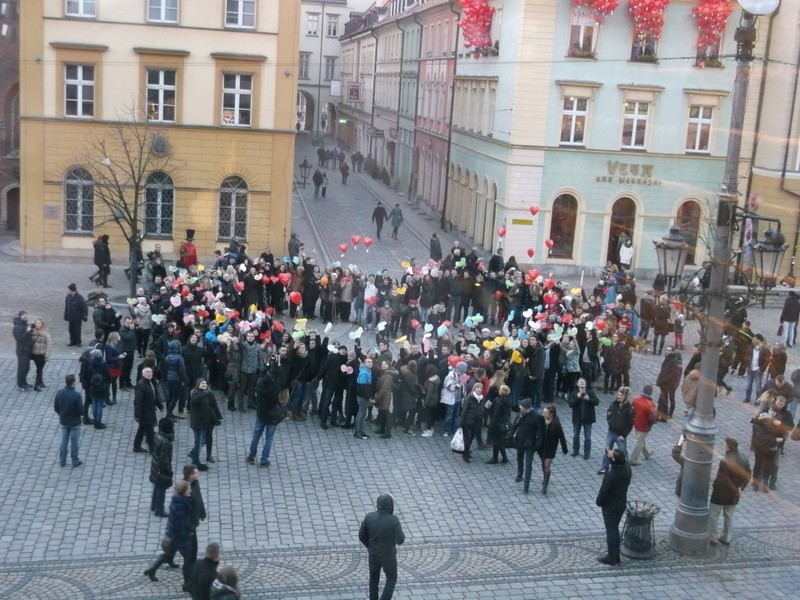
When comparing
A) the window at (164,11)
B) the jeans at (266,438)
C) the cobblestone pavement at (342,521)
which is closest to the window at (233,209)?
the window at (164,11)

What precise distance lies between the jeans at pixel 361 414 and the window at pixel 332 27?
81077 mm

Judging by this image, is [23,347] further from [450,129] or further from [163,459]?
[450,129]

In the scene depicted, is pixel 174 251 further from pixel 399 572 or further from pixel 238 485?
pixel 399 572

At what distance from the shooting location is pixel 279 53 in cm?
3394

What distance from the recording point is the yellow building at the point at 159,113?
33156 mm

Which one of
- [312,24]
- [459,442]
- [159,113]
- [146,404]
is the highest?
[312,24]

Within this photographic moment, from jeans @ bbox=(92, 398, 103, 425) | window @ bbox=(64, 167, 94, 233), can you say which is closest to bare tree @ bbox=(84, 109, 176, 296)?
window @ bbox=(64, 167, 94, 233)

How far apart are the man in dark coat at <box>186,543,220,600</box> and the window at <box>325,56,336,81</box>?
8729 cm

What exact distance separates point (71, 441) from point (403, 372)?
5.61m

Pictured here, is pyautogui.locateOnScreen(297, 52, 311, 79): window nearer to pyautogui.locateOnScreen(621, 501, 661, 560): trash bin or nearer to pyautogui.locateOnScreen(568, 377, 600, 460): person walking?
pyautogui.locateOnScreen(568, 377, 600, 460): person walking

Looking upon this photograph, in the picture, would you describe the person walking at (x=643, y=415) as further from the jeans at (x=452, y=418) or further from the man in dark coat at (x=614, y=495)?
the man in dark coat at (x=614, y=495)

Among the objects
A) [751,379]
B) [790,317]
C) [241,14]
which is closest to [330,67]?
[241,14]

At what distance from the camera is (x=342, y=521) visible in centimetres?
1444

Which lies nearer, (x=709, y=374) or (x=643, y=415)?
(x=709, y=374)
